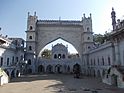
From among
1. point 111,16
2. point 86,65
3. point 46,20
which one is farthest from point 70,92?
point 46,20

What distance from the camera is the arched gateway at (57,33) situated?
40.6 m

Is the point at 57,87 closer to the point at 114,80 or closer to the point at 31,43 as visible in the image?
the point at 114,80

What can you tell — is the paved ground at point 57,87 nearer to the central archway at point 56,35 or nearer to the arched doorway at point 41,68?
the central archway at point 56,35

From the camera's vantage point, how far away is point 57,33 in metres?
42.1

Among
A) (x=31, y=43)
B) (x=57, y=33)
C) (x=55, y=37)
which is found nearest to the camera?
(x=31, y=43)

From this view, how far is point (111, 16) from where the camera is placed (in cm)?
2222

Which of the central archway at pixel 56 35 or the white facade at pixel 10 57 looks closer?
the white facade at pixel 10 57

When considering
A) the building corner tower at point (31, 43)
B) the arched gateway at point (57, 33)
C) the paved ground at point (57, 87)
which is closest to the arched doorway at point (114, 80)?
the paved ground at point (57, 87)

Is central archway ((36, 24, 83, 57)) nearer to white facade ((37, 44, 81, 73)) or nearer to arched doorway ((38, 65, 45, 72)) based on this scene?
white facade ((37, 44, 81, 73))

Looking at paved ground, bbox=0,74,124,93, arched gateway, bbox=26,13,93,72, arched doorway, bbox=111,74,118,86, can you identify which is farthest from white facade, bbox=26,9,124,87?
arched doorway, bbox=111,74,118,86

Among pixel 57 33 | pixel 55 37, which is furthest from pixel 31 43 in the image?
pixel 57 33

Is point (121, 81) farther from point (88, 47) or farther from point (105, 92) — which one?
point (88, 47)

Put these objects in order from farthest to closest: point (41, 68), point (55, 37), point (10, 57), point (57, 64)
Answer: point (41, 68), point (57, 64), point (55, 37), point (10, 57)

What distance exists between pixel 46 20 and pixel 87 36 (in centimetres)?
1158
